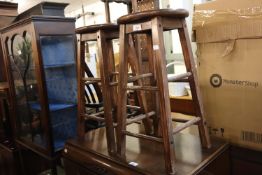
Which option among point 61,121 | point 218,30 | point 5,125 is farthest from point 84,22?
point 218,30

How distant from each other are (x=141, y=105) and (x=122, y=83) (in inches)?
13.6

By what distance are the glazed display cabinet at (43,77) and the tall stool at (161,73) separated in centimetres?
87

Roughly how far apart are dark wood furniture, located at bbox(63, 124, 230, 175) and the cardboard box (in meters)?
0.12

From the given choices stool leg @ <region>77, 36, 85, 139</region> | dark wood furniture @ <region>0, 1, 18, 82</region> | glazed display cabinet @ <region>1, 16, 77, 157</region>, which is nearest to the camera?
stool leg @ <region>77, 36, 85, 139</region>

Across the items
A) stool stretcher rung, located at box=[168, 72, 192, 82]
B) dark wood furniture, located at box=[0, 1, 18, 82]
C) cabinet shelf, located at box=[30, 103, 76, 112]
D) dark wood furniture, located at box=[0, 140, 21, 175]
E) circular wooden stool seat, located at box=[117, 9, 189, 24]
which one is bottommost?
dark wood furniture, located at box=[0, 140, 21, 175]

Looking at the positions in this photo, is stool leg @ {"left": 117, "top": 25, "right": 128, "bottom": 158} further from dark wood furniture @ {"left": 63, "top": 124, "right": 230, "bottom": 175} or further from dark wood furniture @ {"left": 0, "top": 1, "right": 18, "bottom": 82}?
dark wood furniture @ {"left": 0, "top": 1, "right": 18, "bottom": 82}

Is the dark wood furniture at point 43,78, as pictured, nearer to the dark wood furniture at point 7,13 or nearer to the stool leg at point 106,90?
the dark wood furniture at point 7,13

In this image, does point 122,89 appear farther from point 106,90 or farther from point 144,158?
point 144,158

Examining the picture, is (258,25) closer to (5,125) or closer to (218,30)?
(218,30)

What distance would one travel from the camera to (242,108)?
1146 mm

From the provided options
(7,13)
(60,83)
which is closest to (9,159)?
(60,83)

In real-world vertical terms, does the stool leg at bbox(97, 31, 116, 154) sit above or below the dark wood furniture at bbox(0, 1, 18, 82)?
below

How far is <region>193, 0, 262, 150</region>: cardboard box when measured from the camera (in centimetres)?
107

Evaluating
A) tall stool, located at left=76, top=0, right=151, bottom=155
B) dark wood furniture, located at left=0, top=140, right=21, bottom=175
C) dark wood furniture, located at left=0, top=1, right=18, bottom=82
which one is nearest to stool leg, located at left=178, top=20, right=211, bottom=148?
tall stool, located at left=76, top=0, right=151, bottom=155
